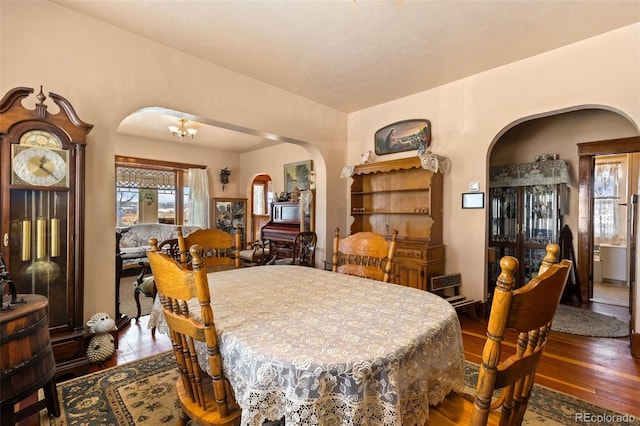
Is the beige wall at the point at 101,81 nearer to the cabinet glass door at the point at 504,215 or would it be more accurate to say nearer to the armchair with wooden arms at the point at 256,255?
the armchair with wooden arms at the point at 256,255

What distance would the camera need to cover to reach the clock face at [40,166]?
2002 millimetres

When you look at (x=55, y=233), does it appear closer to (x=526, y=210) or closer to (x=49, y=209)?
(x=49, y=209)

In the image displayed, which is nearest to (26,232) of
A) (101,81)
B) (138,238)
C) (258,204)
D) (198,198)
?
(101,81)

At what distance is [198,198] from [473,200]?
18.9 ft

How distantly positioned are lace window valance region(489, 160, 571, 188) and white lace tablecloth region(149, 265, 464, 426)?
3.76m

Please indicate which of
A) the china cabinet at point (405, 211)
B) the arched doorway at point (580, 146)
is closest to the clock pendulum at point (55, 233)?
the china cabinet at point (405, 211)

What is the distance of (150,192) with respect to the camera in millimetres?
6578

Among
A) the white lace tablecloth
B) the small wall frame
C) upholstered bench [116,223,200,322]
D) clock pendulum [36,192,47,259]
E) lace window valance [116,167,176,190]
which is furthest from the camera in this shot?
lace window valance [116,167,176,190]

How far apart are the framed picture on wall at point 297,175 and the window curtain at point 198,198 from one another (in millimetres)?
2046

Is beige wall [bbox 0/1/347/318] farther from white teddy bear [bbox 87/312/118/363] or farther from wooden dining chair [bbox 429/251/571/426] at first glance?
wooden dining chair [bbox 429/251/571/426]

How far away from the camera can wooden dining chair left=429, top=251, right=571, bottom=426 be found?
70 centimetres

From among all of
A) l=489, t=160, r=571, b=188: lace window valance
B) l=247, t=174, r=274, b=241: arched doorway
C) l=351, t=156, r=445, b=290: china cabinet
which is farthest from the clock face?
l=247, t=174, r=274, b=241: arched doorway

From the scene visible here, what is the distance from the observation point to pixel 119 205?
618 cm

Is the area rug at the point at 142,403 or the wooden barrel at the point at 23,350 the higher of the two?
the wooden barrel at the point at 23,350
